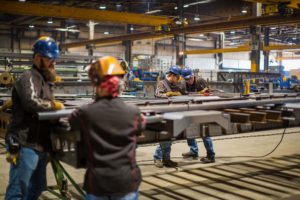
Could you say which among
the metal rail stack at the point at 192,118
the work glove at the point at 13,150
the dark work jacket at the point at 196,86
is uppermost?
the dark work jacket at the point at 196,86

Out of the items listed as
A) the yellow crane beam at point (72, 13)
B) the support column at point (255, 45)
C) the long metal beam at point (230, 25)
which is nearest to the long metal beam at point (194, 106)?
the long metal beam at point (230, 25)

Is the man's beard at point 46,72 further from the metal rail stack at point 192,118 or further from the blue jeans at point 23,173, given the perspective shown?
the blue jeans at point 23,173

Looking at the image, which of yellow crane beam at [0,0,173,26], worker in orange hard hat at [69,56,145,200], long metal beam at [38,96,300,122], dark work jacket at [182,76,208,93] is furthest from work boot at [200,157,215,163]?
yellow crane beam at [0,0,173,26]

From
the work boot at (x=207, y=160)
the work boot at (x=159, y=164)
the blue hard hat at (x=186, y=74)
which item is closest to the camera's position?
the work boot at (x=159, y=164)

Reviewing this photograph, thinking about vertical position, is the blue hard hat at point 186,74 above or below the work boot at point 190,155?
above

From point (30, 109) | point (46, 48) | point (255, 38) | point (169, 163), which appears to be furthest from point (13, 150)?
point (255, 38)

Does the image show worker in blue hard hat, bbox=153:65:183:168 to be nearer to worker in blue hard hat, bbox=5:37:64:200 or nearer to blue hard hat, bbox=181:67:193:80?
blue hard hat, bbox=181:67:193:80

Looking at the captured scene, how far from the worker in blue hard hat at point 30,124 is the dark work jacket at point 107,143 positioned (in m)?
0.83

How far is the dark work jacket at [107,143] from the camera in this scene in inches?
96.7

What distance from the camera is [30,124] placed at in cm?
324

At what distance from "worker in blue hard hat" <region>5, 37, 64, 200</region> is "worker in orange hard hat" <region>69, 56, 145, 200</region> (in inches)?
31.6

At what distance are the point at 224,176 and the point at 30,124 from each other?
402 cm

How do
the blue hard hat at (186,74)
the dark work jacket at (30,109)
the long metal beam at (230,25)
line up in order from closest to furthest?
the dark work jacket at (30,109), the blue hard hat at (186,74), the long metal beam at (230,25)

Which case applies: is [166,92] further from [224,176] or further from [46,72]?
[46,72]
